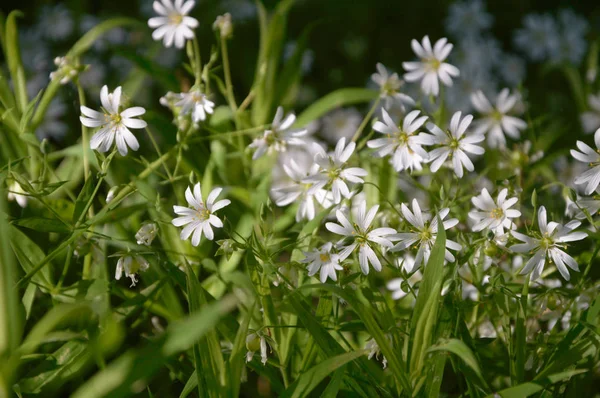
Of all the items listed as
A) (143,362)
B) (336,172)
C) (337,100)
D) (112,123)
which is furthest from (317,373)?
(337,100)

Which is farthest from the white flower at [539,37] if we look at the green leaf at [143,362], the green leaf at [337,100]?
the green leaf at [143,362]

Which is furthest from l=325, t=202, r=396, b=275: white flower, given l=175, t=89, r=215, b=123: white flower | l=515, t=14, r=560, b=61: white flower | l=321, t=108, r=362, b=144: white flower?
l=515, t=14, r=560, b=61: white flower

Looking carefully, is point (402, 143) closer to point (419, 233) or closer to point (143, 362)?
point (419, 233)

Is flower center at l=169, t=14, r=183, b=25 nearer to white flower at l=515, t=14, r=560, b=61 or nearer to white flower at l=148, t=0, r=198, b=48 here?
white flower at l=148, t=0, r=198, b=48

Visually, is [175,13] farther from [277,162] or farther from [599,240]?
[599,240]

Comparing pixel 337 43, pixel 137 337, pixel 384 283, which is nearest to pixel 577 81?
pixel 337 43
